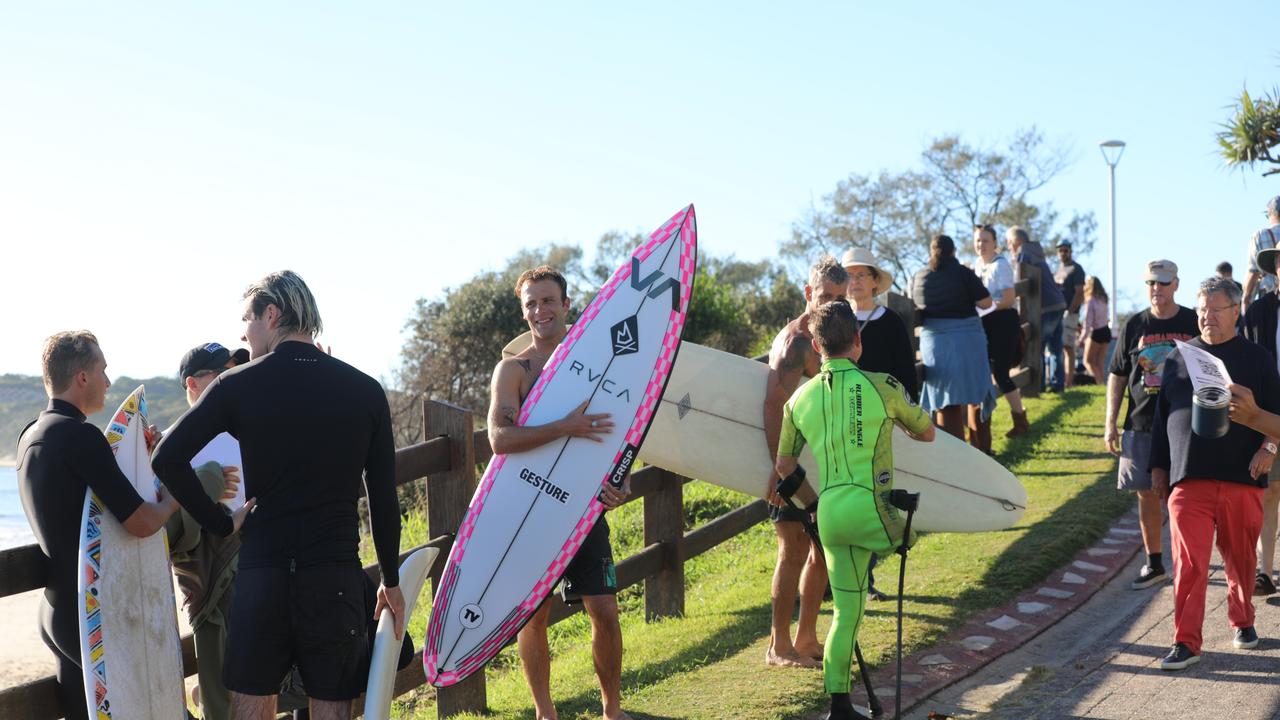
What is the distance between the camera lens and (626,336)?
16.0 ft

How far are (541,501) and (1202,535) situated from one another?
2845mm

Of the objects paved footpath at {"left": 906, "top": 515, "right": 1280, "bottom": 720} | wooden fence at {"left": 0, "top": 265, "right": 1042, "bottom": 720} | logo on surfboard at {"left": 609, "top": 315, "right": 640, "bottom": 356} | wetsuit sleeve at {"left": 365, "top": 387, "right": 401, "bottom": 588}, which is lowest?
paved footpath at {"left": 906, "top": 515, "right": 1280, "bottom": 720}

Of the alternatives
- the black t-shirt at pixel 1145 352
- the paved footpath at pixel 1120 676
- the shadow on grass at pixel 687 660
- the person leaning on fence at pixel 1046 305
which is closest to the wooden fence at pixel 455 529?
the shadow on grass at pixel 687 660

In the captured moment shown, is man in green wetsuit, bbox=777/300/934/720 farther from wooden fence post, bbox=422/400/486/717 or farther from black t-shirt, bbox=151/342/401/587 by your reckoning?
black t-shirt, bbox=151/342/401/587

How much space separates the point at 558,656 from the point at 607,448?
9.27 feet

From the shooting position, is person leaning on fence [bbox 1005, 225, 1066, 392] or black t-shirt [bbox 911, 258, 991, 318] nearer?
black t-shirt [bbox 911, 258, 991, 318]

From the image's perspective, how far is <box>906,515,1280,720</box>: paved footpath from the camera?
457cm

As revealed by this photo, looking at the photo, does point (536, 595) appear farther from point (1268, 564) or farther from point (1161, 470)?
point (1268, 564)

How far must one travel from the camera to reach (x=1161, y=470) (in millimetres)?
5305

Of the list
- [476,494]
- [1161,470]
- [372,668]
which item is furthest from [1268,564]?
[372,668]

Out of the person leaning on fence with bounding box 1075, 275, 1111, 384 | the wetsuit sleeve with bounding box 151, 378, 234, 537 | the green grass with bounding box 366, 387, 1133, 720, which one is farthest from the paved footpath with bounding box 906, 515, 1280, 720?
the person leaning on fence with bounding box 1075, 275, 1111, 384

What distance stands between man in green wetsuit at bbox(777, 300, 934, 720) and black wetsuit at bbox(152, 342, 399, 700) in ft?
5.86

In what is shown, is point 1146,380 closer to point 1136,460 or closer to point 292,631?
point 1136,460

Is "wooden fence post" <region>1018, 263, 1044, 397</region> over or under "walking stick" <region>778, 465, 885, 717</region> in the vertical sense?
over
